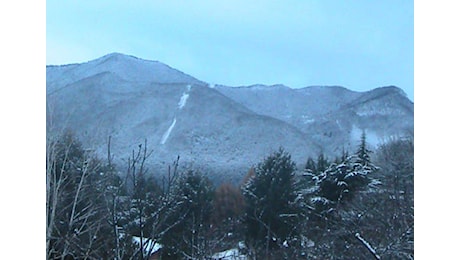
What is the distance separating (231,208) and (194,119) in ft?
1.44

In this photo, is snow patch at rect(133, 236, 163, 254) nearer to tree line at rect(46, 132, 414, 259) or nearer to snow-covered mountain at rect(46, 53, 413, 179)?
tree line at rect(46, 132, 414, 259)

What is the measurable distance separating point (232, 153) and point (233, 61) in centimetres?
41

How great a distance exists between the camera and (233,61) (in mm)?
2080

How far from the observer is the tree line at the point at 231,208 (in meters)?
2.29

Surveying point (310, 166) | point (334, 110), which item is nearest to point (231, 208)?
point (310, 166)

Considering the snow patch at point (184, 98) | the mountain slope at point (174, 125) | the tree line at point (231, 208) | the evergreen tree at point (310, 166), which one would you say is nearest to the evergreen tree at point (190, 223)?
the tree line at point (231, 208)

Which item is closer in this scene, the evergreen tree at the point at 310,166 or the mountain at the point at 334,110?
the mountain at the point at 334,110

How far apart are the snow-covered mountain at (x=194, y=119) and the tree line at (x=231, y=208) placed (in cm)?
6

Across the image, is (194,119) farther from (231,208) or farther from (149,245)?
(149,245)

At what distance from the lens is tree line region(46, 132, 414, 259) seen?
2285 millimetres

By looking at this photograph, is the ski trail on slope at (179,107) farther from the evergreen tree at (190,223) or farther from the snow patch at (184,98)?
the evergreen tree at (190,223)
